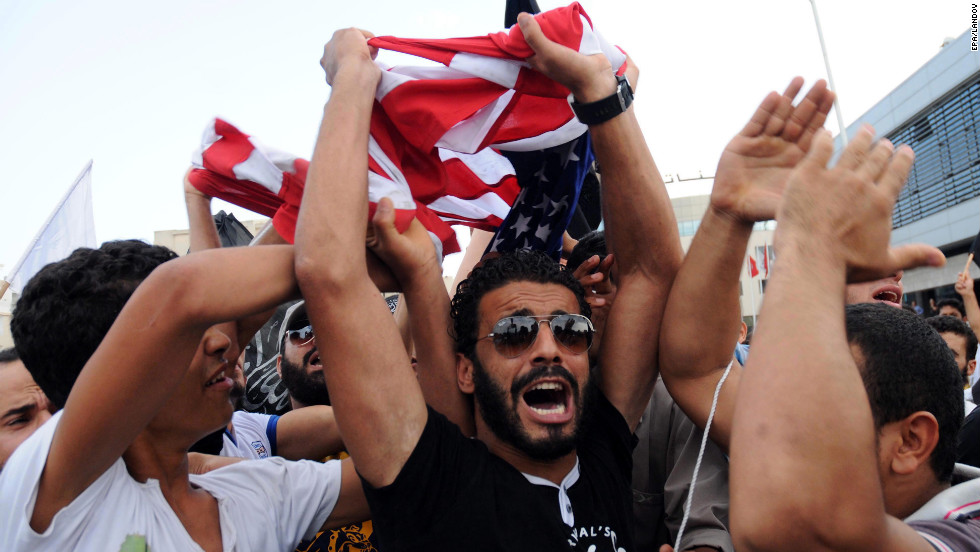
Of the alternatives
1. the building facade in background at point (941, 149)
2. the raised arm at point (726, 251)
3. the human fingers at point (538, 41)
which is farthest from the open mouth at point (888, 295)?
the building facade in background at point (941, 149)

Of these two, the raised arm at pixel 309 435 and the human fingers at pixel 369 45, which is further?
the raised arm at pixel 309 435

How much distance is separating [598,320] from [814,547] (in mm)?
1454

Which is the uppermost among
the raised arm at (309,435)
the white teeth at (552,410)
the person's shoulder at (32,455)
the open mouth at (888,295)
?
the person's shoulder at (32,455)

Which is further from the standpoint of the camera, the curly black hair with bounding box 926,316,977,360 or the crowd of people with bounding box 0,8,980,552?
the curly black hair with bounding box 926,316,977,360

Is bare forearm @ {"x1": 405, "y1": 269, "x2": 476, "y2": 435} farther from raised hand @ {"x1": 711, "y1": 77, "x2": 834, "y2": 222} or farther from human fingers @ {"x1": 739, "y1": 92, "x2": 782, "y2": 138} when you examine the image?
human fingers @ {"x1": 739, "y1": 92, "x2": 782, "y2": 138}

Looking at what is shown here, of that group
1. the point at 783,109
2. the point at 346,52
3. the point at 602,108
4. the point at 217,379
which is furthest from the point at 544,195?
the point at 217,379

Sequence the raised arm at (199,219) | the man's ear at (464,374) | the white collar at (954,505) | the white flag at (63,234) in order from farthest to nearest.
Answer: the white flag at (63,234)
the raised arm at (199,219)
the man's ear at (464,374)
the white collar at (954,505)

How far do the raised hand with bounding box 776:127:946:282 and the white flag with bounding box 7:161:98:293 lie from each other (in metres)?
4.30

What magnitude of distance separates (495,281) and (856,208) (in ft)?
4.28

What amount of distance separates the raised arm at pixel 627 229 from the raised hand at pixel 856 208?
3.01 ft

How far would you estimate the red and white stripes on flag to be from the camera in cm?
224

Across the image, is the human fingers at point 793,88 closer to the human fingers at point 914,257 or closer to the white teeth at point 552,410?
the human fingers at point 914,257

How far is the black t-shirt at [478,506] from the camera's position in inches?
72.6

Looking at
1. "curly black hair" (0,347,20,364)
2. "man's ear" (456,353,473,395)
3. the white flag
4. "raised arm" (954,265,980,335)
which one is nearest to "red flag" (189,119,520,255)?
"man's ear" (456,353,473,395)
